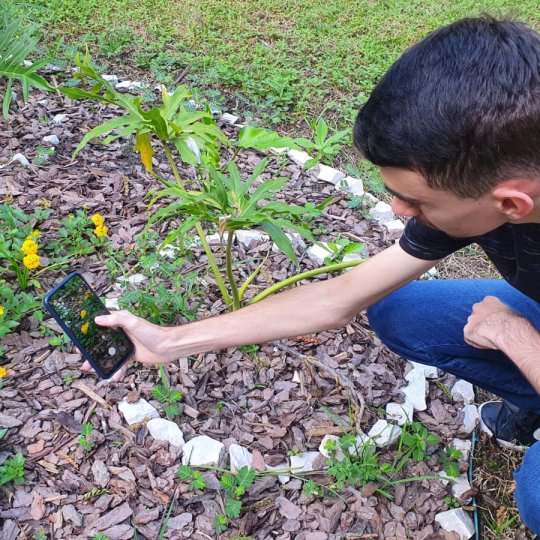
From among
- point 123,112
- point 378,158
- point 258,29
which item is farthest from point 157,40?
point 378,158

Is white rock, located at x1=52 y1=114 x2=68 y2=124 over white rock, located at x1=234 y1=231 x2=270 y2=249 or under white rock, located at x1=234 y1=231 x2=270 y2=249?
over

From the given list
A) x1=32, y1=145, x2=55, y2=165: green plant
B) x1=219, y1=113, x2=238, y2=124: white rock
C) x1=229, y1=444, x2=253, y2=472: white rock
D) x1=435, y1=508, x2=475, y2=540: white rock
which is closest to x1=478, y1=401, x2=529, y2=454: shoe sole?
x1=435, y1=508, x2=475, y2=540: white rock

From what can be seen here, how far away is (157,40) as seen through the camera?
4.43 meters

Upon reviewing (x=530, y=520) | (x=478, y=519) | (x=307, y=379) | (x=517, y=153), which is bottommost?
(x=478, y=519)

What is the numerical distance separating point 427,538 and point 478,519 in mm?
206

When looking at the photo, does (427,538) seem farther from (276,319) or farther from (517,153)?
(517,153)

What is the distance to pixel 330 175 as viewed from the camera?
324 centimetres

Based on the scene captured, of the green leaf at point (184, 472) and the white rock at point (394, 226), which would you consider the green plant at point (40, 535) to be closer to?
the green leaf at point (184, 472)

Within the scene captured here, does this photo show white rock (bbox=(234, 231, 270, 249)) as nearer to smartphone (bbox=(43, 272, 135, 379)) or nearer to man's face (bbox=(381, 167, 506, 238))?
smartphone (bbox=(43, 272, 135, 379))

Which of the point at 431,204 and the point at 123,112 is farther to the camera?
the point at 123,112

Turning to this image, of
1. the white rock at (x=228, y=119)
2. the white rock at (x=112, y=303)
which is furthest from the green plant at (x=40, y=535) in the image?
the white rock at (x=228, y=119)

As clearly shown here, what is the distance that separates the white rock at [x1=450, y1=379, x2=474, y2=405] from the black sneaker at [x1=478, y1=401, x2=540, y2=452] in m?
0.10

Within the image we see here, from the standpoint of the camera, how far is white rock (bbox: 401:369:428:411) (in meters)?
2.22

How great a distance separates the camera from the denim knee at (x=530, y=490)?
5.38ft
